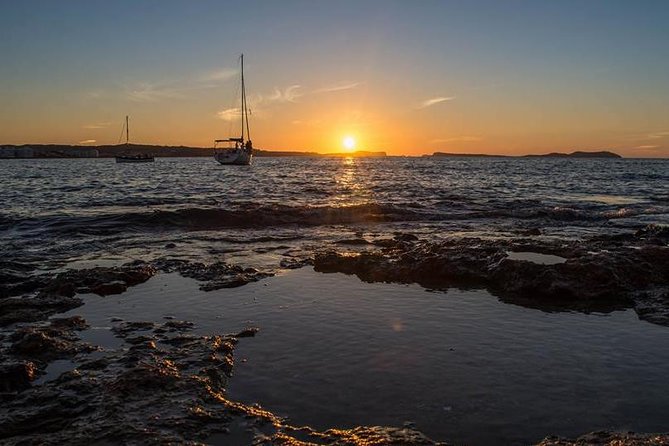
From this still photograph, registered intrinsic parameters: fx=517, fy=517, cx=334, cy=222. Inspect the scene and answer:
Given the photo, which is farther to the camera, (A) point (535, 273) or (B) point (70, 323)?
(A) point (535, 273)

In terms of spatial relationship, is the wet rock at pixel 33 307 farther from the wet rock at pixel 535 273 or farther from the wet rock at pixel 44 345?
the wet rock at pixel 535 273

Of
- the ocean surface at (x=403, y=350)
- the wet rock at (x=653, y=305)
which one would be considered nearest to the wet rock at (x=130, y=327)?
the ocean surface at (x=403, y=350)

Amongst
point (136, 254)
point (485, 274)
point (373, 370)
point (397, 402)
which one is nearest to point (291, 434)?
point (397, 402)

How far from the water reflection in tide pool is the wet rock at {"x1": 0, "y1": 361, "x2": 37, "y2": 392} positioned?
68.2 inches

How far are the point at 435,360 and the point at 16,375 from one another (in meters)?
3.92

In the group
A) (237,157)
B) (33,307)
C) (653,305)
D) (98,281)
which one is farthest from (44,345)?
(237,157)

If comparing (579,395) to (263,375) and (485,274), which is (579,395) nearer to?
(263,375)

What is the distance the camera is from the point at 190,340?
585cm

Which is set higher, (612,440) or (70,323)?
(612,440)

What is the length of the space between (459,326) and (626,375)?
1.91 meters

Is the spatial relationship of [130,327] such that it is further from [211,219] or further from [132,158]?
[132,158]

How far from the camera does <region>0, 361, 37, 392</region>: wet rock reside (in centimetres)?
459

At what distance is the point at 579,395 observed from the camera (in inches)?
170

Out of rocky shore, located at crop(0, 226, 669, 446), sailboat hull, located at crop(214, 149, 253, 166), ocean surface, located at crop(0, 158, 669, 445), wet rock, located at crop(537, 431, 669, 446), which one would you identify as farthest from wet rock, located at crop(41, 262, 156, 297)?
sailboat hull, located at crop(214, 149, 253, 166)
